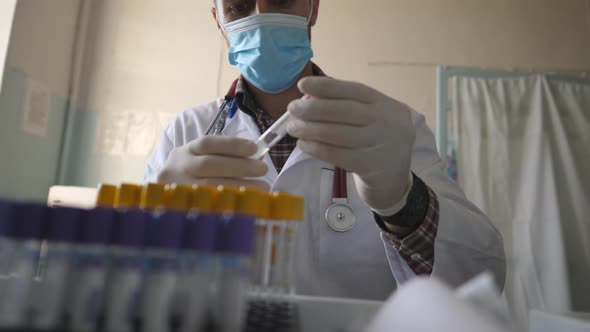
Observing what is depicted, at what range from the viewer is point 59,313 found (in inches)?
9.2

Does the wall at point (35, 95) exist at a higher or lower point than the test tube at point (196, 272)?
higher

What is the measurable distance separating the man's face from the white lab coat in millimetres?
296

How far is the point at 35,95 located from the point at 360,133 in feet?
5.71

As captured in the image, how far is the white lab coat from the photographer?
738mm

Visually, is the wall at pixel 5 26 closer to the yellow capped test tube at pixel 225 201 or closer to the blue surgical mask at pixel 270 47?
the blue surgical mask at pixel 270 47

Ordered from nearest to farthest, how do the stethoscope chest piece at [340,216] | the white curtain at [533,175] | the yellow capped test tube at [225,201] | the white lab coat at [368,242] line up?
the yellow capped test tube at [225,201] → the white lab coat at [368,242] → the stethoscope chest piece at [340,216] → the white curtain at [533,175]

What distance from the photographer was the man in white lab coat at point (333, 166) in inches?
25.2

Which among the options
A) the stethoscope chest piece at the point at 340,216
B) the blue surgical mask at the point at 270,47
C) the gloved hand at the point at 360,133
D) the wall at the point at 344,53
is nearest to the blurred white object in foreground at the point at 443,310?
the gloved hand at the point at 360,133

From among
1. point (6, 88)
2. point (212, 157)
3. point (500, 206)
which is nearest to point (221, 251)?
point (212, 157)

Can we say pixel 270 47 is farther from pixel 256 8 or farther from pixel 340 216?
pixel 340 216

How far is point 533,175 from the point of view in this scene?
72.4 inches

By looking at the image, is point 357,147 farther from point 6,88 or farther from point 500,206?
point 6,88

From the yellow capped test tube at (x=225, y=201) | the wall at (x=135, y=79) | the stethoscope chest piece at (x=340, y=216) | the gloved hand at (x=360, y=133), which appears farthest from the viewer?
the wall at (x=135, y=79)

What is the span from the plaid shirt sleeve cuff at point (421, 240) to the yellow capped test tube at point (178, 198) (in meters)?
0.43
